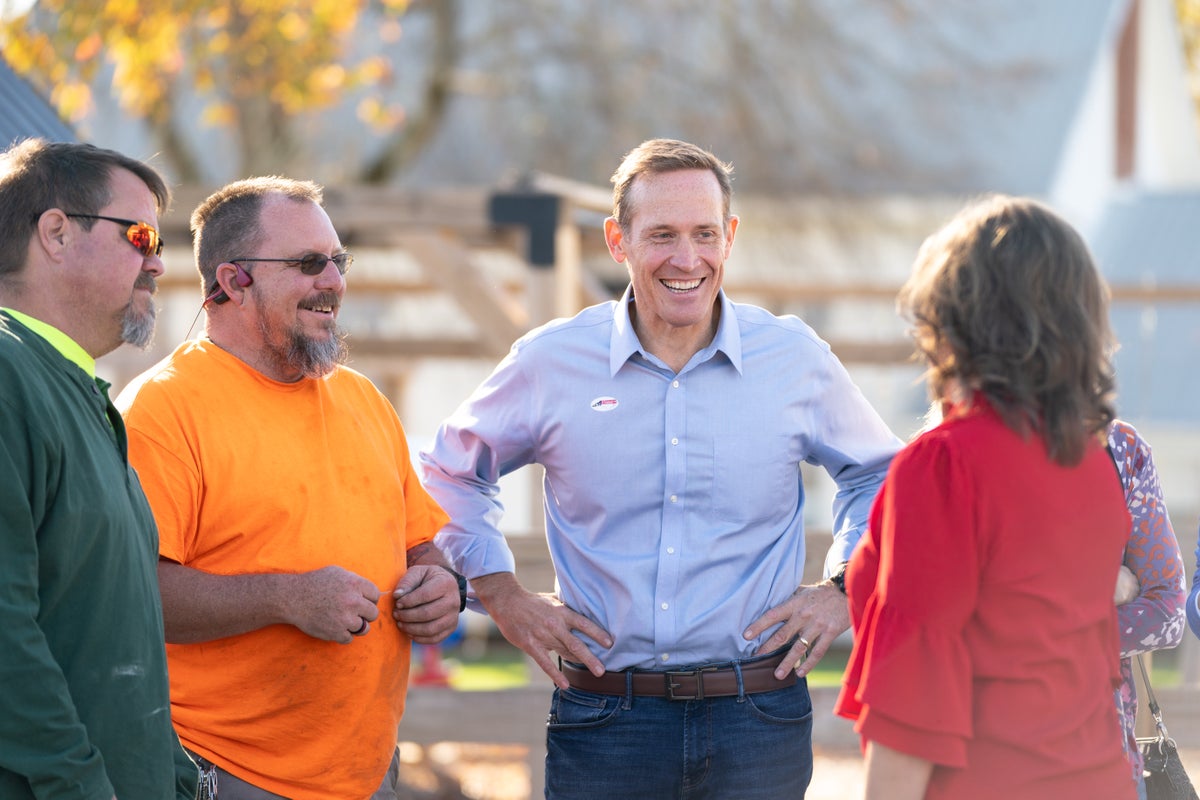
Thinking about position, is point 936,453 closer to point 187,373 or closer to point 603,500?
point 603,500

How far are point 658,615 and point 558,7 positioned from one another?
11362 millimetres

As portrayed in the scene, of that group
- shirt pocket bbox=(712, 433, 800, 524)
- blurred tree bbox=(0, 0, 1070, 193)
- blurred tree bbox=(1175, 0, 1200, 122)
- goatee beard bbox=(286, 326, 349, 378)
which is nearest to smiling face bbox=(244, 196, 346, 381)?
goatee beard bbox=(286, 326, 349, 378)

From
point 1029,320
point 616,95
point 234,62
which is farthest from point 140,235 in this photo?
point 616,95

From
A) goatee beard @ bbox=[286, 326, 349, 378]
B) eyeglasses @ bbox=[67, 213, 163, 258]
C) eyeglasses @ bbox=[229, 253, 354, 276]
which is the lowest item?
goatee beard @ bbox=[286, 326, 349, 378]

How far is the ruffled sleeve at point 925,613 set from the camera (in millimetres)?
1886

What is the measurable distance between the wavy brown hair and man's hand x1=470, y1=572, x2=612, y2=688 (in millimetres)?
1223

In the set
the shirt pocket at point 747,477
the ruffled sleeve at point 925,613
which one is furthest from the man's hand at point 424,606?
the ruffled sleeve at point 925,613

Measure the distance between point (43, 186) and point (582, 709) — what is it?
1.53 meters

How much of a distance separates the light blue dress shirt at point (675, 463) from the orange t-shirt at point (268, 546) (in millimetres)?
425

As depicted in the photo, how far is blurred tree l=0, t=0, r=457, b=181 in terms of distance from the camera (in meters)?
6.79

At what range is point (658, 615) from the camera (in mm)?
2865

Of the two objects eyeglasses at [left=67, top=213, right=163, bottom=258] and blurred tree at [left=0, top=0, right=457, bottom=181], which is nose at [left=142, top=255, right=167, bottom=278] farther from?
blurred tree at [left=0, top=0, right=457, bottom=181]

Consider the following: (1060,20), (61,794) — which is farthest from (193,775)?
(1060,20)

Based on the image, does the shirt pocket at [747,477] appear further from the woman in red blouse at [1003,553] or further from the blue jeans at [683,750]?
the woman in red blouse at [1003,553]
